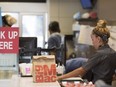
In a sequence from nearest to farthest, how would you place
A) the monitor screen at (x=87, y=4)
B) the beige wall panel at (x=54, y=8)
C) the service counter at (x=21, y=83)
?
the service counter at (x=21, y=83) < the monitor screen at (x=87, y=4) < the beige wall panel at (x=54, y=8)

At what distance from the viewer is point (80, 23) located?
6836 millimetres

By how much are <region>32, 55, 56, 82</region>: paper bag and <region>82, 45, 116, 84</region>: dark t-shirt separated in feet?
2.52

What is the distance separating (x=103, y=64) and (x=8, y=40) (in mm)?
1349

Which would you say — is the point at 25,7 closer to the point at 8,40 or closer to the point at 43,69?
the point at 43,69

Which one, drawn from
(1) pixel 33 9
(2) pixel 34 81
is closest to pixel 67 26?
(1) pixel 33 9

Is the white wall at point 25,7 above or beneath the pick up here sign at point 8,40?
above

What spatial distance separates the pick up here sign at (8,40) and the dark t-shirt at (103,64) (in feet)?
3.95

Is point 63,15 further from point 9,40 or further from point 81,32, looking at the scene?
point 9,40

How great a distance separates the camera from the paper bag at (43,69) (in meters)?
2.54

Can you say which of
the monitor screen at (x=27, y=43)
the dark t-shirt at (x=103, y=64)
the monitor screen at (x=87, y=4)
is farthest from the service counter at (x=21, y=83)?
the monitor screen at (x=87, y=4)

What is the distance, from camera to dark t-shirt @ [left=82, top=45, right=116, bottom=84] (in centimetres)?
321

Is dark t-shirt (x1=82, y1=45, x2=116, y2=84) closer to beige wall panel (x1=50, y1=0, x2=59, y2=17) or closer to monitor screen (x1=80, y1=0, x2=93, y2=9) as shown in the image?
monitor screen (x1=80, y1=0, x2=93, y2=9)

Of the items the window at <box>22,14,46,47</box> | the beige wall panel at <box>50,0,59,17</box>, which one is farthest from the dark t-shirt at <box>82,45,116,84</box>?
the window at <box>22,14,46,47</box>

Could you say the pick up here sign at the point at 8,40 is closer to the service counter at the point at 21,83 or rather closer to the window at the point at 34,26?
the service counter at the point at 21,83
